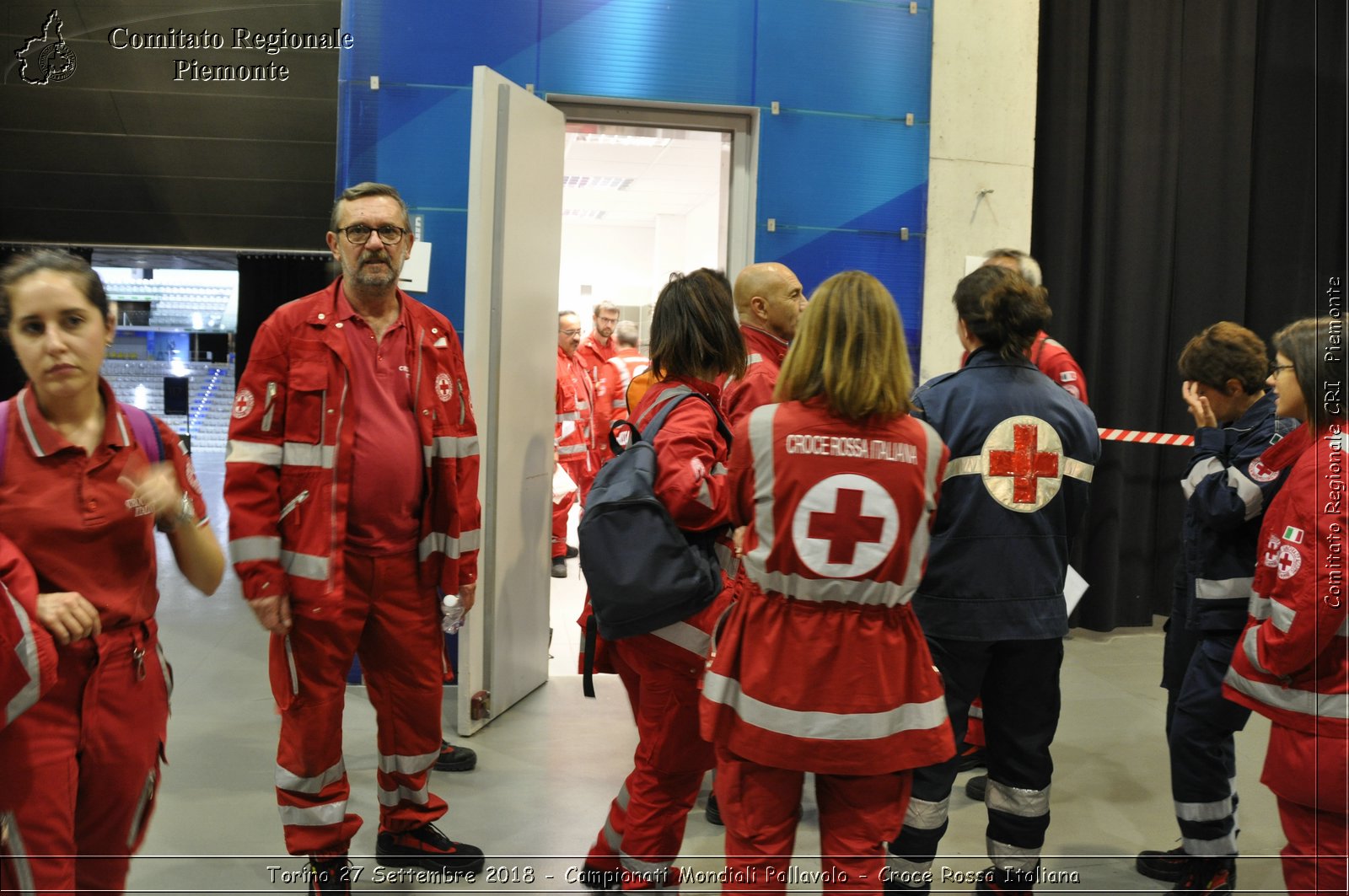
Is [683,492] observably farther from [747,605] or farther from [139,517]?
[139,517]

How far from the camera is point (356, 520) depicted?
2664 millimetres

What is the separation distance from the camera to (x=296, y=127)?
975 centimetres

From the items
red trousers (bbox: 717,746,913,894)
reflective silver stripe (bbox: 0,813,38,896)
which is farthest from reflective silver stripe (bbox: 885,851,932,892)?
reflective silver stripe (bbox: 0,813,38,896)

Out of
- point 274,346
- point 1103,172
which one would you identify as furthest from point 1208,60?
point 274,346

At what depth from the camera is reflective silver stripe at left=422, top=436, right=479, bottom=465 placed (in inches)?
110

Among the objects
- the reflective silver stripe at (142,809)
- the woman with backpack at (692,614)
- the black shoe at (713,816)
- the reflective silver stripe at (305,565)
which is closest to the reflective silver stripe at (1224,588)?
the woman with backpack at (692,614)

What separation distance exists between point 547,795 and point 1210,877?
2.06 m

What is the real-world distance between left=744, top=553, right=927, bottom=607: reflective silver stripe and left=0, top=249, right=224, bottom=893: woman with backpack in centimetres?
104

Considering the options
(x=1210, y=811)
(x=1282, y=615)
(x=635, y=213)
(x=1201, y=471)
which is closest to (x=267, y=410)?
(x=1282, y=615)

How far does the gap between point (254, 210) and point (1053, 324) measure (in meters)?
8.16

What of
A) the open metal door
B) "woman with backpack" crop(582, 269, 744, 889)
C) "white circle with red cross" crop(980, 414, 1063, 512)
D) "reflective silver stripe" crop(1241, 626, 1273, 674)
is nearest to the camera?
"reflective silver stripe" crop(1241, 626, 1273, 674)

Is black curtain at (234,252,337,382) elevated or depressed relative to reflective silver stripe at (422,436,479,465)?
elevated

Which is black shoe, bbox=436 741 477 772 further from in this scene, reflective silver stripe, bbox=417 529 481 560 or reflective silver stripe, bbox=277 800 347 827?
reflective silver stripe, bbox=417 529 481 560

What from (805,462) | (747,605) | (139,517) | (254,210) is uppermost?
(254,210)
